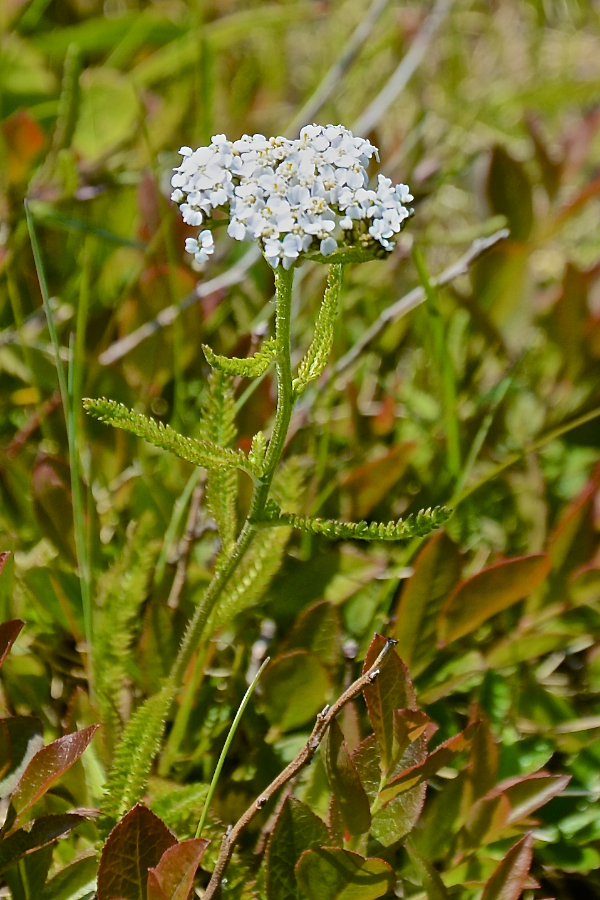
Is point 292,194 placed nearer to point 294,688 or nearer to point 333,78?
point 294,688

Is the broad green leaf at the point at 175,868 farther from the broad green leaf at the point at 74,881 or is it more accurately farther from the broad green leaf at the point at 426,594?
the broad green leaf at the point at 426,594

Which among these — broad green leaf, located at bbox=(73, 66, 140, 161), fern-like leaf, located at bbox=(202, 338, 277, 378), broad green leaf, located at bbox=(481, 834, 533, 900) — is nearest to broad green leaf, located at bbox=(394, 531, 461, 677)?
broad green leaf, located at bbox=(481, 834, 533, 900)

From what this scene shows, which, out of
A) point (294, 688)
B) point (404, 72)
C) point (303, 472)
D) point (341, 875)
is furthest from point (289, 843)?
point (404, 72)

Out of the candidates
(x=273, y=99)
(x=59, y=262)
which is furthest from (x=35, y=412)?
(x=273, y=99)

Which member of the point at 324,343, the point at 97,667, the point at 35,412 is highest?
the point at 324,343

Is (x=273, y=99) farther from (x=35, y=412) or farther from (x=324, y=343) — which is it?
(x=324, y=343)

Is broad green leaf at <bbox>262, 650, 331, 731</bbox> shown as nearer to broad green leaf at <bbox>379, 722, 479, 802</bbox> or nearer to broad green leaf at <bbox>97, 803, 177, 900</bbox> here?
broad green leaf at <bbox>379, 722, 479, 802</bbox>

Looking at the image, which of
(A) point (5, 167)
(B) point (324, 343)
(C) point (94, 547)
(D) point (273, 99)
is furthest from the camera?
(D) point (273, 99)
